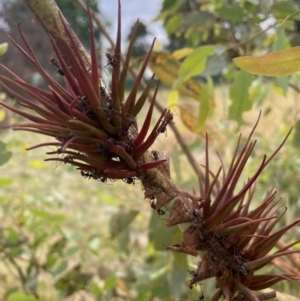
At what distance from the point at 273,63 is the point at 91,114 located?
0.08 metres

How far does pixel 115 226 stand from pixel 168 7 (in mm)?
274

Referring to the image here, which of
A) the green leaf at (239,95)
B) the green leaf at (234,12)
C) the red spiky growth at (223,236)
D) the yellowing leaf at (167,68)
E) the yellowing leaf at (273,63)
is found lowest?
the red spiky growth at (223,236)

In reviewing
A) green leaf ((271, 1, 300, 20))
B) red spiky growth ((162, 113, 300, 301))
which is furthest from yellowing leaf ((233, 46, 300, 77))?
green leaf ((271, 1, 300, 20))

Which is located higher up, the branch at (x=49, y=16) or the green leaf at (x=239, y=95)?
the green leaf at (x=239, y=95)

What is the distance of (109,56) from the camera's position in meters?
0.19

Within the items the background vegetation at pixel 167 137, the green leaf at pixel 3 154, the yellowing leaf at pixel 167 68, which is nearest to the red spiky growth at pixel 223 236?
the background vegetation at pixel 167 137

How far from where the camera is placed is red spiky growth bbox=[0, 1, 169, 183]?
0.18 metres

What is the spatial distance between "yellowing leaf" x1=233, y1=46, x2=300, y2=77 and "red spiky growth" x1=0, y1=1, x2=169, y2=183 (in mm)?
43

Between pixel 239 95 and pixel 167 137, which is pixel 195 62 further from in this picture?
pixel 167 137

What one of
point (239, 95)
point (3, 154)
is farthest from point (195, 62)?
point (3, 154)

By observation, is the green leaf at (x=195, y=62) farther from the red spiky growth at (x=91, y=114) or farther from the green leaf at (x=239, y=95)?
the red spiky growth at (x=91, y=114)

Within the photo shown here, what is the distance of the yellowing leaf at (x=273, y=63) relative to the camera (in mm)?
186

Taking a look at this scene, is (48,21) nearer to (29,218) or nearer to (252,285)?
(252,285)

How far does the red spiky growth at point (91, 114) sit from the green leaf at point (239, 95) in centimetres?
23
